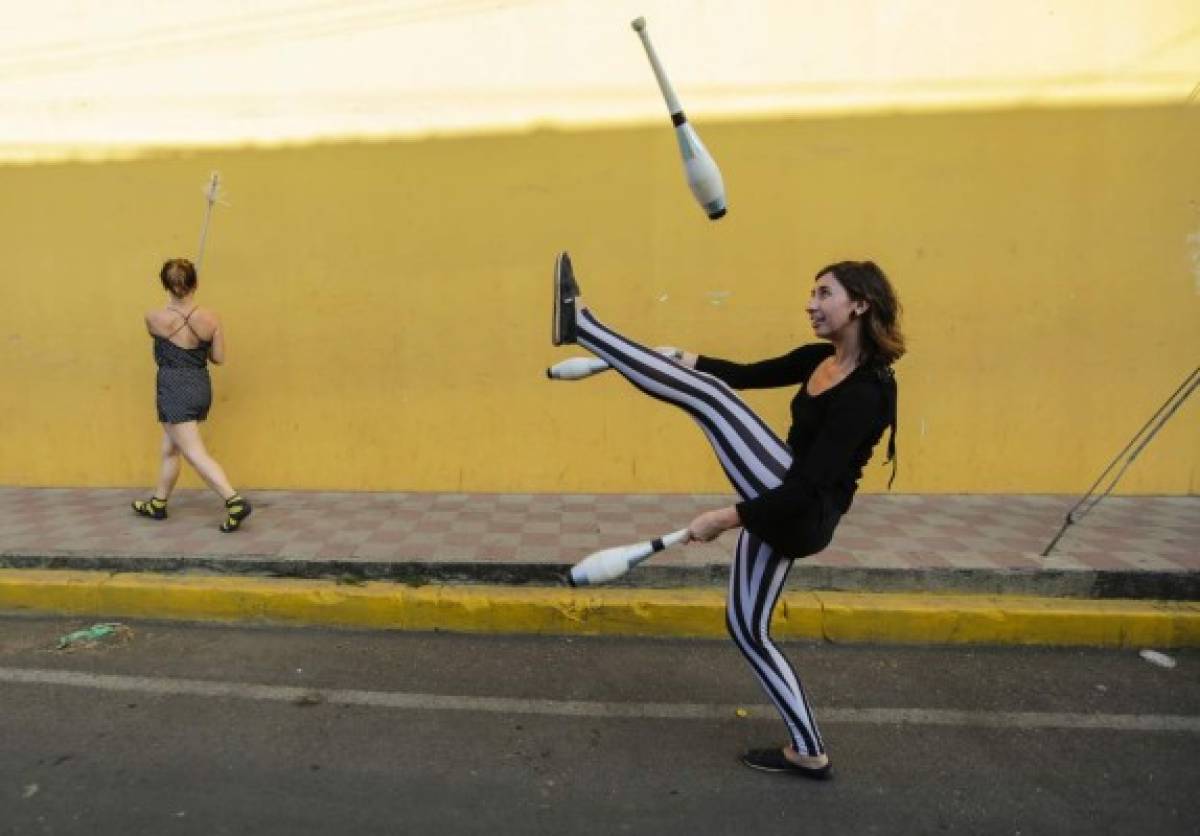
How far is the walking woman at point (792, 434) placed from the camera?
195 cm

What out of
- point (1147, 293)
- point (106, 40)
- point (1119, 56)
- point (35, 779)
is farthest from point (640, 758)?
point (106, 40)

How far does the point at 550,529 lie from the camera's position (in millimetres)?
4395

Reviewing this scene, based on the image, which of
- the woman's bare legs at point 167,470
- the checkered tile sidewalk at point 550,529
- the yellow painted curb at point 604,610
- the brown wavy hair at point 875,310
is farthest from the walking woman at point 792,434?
the woman's bare legs at point 167,470

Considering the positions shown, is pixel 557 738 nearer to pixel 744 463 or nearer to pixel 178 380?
pixel 744 463

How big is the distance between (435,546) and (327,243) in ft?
8.35

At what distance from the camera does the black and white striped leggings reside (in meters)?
2.09

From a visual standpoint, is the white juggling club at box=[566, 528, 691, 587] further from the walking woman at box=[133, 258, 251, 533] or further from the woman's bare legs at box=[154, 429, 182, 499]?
the woman's bare legs at box=[154, 429, 182, 499]

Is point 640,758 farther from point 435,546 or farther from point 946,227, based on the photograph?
point 946,227

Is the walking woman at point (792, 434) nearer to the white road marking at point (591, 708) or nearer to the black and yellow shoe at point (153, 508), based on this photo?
the white road marking at point (591, 708)

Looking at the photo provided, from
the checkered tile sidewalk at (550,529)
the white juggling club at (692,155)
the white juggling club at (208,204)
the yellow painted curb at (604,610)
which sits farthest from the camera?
the white juggling club at (208,204)

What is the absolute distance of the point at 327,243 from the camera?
5297 mm

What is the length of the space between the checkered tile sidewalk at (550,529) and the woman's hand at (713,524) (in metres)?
1.73

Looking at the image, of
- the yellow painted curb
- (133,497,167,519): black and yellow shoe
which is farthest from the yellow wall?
the yellow painted curb

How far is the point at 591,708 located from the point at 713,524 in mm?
1152
